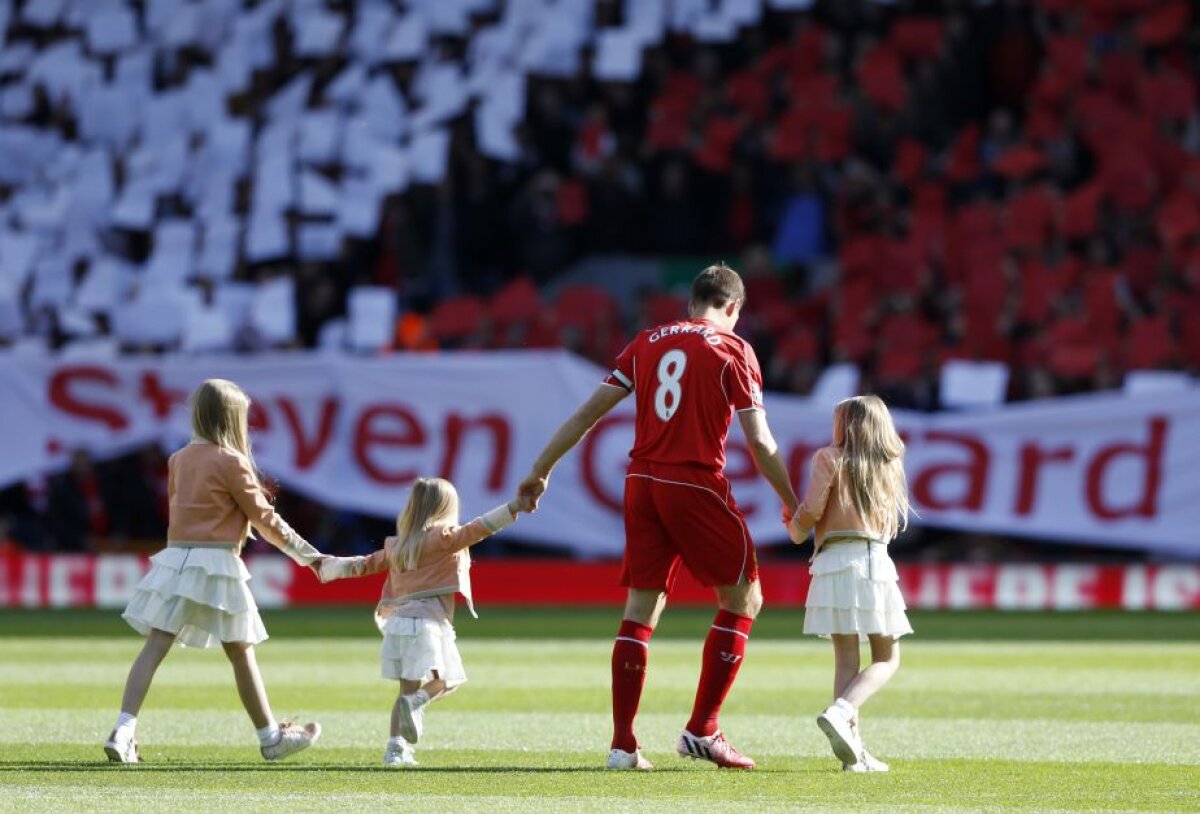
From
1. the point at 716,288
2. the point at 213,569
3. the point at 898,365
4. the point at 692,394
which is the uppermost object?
the point at 716,288

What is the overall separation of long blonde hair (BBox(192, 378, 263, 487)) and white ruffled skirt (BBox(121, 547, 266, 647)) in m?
0.40

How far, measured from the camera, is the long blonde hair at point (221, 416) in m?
9.13

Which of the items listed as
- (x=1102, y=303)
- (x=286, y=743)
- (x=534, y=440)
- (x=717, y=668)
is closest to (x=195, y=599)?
(x=286, y=743)

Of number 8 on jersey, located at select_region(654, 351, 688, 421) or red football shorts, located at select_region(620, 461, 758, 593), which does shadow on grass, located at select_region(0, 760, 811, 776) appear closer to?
red football shorts, located at select_region(620, 461, 758, 593)

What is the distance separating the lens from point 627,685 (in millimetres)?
8664

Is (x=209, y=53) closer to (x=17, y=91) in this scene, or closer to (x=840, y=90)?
(x=17, y=91)

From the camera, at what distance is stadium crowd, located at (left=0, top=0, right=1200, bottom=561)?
21562 mm

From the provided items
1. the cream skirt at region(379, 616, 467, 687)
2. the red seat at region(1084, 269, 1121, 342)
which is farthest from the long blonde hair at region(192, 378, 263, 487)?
the red seat at region(1084, 269, 1121, 342)

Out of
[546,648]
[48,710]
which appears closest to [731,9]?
[546,648]

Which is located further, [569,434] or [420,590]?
[420,590]

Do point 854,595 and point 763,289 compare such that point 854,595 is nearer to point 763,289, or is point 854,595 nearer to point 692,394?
point 692,394

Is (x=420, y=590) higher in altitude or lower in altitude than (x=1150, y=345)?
lower

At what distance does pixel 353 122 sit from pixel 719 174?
4.14m

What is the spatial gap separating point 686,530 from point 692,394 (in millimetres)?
544
